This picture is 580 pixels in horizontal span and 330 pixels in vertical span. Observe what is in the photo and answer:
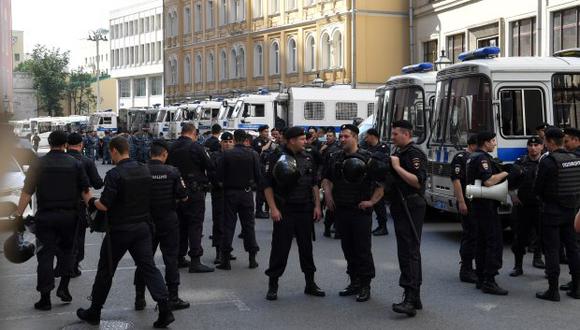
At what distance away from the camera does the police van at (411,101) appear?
15953 millimetres

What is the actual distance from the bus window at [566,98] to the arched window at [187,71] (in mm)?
51307

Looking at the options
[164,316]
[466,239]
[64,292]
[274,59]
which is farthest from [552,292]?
[274,59]

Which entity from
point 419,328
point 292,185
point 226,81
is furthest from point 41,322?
point 226,81

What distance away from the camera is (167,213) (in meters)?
7.66

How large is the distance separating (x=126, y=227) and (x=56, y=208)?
1.31 m

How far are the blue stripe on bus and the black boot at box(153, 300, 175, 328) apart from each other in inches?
271

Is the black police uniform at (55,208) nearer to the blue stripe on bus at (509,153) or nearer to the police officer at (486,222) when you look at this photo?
the police officer at (486,222)

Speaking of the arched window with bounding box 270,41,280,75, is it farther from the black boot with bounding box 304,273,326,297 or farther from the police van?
the black boot with bounding box 304,273,326,297

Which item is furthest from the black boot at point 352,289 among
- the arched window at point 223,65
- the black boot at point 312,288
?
the arched window at point 223,65

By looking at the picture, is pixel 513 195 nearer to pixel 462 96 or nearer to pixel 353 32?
Result: pixel 462 96

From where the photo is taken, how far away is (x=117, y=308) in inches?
304

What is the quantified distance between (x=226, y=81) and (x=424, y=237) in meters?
43.1

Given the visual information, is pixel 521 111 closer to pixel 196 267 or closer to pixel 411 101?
pixel 411 101

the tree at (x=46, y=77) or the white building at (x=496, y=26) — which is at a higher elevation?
the white building at (x=496, y=26)
